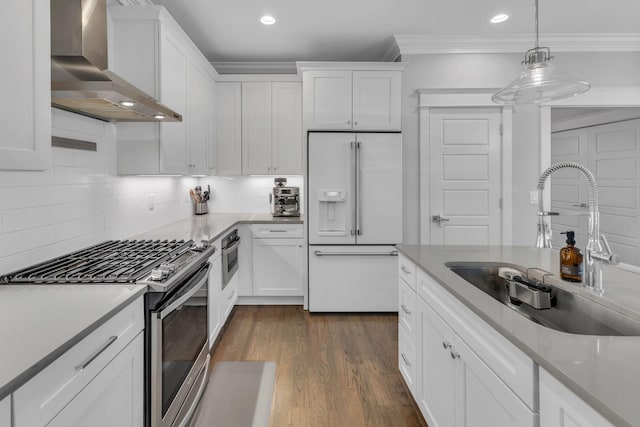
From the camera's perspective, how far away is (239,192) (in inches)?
176

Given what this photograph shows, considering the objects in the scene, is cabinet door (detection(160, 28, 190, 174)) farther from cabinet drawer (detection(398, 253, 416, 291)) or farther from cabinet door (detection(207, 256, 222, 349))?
cabinet drawer (detection(398, 253, 416, 291))

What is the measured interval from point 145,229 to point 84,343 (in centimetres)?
204

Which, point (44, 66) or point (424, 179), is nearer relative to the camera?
point (44, 66)

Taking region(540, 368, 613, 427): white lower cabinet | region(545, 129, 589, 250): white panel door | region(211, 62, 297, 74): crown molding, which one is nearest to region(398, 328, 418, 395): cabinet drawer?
region(540, 368, 613, 427): white lower cabinet

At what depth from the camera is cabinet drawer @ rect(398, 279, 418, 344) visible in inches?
78.0

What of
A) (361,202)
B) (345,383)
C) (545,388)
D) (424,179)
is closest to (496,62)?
(424,179)

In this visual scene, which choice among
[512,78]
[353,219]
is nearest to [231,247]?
[353,219]

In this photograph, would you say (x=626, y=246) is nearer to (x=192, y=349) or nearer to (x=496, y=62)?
(x=496, y=62)

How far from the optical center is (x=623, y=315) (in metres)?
1.17

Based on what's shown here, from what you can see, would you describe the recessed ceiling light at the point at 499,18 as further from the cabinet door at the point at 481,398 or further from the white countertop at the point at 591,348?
the cabinet door at the point at 481,398

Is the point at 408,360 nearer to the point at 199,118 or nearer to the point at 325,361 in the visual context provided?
the point at 325,361

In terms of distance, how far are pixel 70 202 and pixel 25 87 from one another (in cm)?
106

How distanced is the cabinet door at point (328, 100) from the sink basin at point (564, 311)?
209cm

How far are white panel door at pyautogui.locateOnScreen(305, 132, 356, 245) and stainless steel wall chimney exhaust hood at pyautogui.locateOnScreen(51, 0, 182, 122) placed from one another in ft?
5.98
